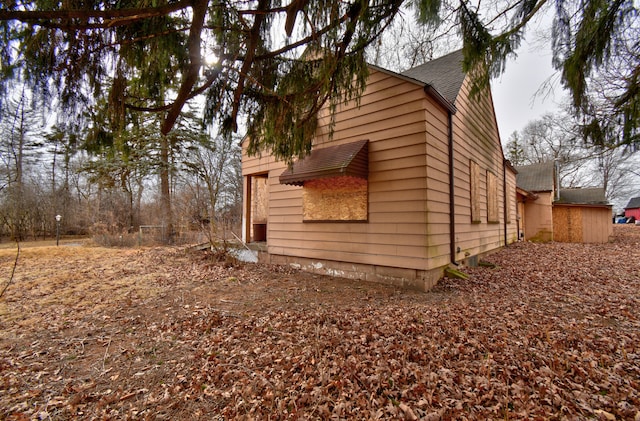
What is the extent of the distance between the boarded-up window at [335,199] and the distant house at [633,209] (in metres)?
50.9

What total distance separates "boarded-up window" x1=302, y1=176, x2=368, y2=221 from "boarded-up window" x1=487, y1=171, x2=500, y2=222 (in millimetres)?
4756

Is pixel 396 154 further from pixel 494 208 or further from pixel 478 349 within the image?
pixel 494 208

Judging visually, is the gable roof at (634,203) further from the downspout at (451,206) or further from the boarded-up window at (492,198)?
the downspout at (451,206)

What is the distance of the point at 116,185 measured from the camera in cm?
1453

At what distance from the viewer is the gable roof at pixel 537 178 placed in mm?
13666

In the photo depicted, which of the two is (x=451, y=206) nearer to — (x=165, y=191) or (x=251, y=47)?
(x=251, y=47)

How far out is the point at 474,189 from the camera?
23.0 ft

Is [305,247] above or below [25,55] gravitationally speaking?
below

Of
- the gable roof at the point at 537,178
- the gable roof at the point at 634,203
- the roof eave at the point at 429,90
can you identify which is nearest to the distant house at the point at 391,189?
the roof eave at the point at 429,90

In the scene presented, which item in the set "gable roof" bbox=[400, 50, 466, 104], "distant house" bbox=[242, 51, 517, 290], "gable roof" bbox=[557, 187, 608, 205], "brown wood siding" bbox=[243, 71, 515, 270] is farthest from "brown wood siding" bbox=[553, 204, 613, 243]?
"gable roof" bbox=[400, 50, 466, 104]

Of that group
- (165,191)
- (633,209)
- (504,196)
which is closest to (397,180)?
(504,196)

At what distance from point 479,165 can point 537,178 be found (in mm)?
10275

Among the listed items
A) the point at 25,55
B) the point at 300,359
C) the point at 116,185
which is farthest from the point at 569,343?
the point at 116,185

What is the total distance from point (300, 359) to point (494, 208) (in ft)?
27.2
